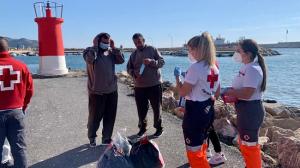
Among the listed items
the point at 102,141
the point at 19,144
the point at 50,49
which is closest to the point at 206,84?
the point at 19,144

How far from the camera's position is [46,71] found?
54.7ft

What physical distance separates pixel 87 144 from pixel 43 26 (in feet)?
35.3

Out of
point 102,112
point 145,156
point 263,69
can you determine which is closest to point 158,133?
point 102,112

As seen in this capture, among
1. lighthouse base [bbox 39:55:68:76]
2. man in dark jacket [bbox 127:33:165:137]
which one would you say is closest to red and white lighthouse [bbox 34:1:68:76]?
lighthouse base [bbox 39:55:68:76]

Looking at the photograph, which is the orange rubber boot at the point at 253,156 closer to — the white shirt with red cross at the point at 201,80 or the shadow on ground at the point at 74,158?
the white shirt with red cross at the point at 201,80

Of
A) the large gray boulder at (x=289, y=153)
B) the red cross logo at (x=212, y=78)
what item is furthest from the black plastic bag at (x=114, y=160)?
the large gray boulder at (x=289, y=153)

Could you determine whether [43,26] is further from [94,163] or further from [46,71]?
[94,163]

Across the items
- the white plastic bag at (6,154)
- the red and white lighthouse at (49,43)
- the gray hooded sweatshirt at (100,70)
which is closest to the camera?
the white plastic bag at (6,154)

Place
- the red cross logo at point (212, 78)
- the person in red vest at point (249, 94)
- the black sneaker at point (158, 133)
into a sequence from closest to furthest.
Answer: the red cross logo at point (212, 78)
the person in red vest at point (249, 94)
the black sneaker at point (158, 133)

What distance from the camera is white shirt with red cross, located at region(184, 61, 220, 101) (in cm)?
435

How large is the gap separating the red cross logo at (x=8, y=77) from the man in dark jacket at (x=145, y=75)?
98.7 inches

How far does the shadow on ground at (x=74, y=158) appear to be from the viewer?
568cm

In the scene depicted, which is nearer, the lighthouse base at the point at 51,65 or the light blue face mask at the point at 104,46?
the light blue face mask at the point at 104,46

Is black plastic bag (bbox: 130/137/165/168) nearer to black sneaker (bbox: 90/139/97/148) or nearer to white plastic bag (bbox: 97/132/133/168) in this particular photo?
white plastic bag (bbox: 97/132/133/168)
